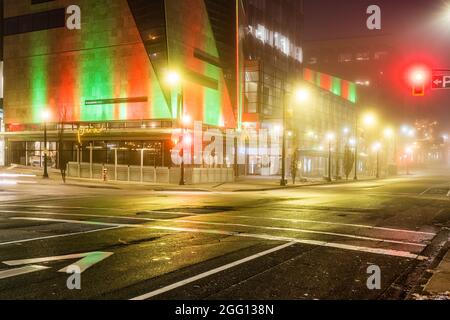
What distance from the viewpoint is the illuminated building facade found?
46.5 metres

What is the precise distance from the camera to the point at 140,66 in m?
47.5

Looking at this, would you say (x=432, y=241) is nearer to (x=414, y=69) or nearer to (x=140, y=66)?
(x=414, y=69)

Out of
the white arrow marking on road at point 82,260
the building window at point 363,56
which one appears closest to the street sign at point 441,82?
the white arrow marking on road at point 82,260

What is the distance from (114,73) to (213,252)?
42299 millimetres

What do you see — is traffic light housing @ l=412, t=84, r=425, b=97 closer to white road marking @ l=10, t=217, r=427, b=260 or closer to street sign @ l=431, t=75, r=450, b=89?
street sign @ l=431, t=75, r=450, b=89

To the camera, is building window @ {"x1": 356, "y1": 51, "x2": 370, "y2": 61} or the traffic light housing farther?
building window @ {"x1": 356, "y1": 51, "x2": 370, "y2": 61}

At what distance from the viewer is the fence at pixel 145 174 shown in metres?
37.8

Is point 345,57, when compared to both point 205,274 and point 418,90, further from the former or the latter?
point 205,274

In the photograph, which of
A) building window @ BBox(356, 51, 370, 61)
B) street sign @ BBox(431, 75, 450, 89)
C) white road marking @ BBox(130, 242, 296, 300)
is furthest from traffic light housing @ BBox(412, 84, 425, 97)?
building window @ BBox(356, 51, 370, 61)

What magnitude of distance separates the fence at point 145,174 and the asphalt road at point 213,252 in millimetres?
19715

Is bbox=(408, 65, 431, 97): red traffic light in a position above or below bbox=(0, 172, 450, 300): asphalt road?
above

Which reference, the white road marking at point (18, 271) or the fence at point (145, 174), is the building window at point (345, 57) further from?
the white road marking at point (18, 271)

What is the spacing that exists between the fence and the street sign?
67.5ft

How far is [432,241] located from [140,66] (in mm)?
39883
